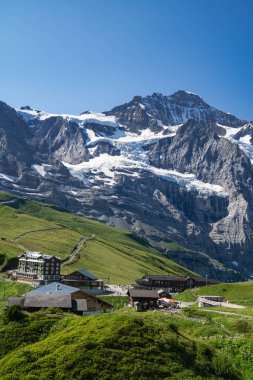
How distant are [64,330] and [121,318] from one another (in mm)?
4680

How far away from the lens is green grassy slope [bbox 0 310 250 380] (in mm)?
29125

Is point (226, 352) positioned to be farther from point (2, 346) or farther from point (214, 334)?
point (2, 346)

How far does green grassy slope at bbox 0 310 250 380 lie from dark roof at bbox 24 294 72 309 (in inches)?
606

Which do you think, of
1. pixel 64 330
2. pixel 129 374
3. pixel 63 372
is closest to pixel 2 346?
pixel 64 330

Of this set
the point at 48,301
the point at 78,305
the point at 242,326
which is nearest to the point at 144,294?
the point at 78,305

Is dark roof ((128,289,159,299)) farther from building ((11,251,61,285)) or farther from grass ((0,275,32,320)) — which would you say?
building ((11,251,61,285))

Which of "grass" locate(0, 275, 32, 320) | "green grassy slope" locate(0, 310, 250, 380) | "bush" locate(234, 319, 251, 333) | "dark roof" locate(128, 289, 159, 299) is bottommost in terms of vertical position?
"grass" locate(0, 275, 32, 320)

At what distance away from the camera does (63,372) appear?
28.9m

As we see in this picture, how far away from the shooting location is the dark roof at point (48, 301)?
5281 centimetres

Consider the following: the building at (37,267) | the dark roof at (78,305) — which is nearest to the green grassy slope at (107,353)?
the dark roof at (78,305)

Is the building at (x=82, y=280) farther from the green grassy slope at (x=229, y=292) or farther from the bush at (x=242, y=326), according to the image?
the bush at (x=242, y=326)

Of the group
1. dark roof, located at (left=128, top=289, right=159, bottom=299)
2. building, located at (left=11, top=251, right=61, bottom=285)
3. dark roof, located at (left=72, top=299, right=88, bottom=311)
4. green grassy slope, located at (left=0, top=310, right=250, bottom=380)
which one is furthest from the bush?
building, located at (left=11, top=251, right=61, bottom=285)

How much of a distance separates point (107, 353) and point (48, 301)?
25009 mm

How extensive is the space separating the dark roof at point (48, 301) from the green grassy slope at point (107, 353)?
1540cm
